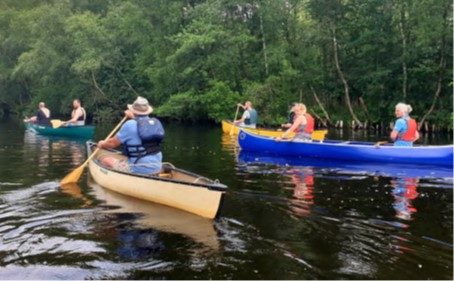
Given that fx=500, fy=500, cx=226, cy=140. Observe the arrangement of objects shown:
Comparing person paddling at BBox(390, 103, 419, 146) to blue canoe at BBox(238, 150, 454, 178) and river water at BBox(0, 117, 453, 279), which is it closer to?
blue canoe at BBox(238, 150, 454, 178)

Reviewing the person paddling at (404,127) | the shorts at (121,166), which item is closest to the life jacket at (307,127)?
the person paddling at (404,127)

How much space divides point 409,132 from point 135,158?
22.8 ft

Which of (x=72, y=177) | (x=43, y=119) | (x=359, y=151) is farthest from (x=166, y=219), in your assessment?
(x=43, y=119)

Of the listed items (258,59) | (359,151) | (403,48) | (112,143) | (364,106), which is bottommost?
(359,151)

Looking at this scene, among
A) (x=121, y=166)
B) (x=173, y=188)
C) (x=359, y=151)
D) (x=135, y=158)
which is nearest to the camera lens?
(x=173, y=188)

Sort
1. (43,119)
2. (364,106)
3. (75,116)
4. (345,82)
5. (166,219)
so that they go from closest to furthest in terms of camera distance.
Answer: (166,219)
(75,116)
(43,119)
(345,82)
(364,106)

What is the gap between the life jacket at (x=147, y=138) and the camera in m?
7.54

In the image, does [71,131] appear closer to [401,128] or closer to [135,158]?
[135,158]

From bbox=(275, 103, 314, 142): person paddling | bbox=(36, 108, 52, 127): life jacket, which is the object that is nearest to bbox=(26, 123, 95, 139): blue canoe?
bbox=(36, 108, 52, 127): life jacket

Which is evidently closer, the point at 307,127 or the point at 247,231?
the point at 247,231

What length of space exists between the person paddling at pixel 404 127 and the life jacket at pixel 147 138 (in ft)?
20.1

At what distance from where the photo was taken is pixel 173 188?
6953mm

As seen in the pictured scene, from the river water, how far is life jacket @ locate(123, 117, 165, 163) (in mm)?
800

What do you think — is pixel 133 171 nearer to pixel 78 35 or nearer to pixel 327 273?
pixel 327 273
